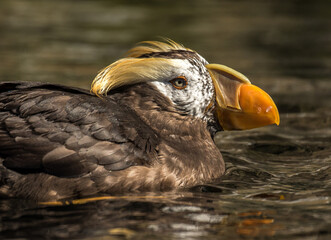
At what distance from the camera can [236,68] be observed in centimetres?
1041

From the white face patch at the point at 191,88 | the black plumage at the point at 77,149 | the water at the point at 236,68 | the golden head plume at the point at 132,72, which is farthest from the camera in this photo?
the white face patch at the point at 191,88

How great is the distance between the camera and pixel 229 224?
4.54 meters

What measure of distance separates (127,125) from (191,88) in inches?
31.6

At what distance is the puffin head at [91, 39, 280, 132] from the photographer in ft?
18.0

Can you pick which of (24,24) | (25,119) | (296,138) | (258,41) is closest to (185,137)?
(25,119)

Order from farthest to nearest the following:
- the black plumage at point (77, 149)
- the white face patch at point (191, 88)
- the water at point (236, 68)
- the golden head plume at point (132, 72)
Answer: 1. the white face patch at point (191, 88)
2. the golden head plume at point (132, 72)
3. the black plumage at point (77, 149)
4. the water at point (236, 68)

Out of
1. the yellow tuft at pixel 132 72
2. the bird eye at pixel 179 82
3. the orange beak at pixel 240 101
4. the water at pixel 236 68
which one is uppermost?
the yellow tuft at pixel 132 72

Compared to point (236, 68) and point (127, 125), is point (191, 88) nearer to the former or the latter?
point (127, 125)

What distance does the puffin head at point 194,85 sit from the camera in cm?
550

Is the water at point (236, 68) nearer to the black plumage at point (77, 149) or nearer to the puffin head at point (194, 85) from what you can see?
the black plumage at point (77, 149)

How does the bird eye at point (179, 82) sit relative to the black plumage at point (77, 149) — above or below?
above

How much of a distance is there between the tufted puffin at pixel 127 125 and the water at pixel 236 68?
0.14m

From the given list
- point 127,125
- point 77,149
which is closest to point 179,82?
point 127,125

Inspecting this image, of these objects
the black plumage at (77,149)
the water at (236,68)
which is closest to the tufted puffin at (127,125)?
the black plumage at (77,149)
